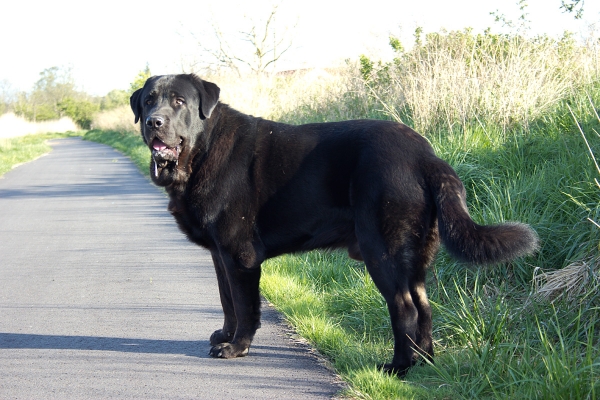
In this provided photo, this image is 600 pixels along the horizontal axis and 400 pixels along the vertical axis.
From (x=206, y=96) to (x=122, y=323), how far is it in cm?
198

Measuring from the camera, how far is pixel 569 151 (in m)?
5.85

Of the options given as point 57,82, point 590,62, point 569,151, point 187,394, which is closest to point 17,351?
point 187,394

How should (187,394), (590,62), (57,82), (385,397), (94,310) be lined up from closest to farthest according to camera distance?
(385,397), (187,394), (94,310), (590,62), (57,82)

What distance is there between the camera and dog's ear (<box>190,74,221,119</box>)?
469 centimetres

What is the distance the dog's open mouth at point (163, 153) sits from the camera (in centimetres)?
452

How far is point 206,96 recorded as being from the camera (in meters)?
4.73

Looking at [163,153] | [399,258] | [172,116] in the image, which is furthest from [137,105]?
[399,258]

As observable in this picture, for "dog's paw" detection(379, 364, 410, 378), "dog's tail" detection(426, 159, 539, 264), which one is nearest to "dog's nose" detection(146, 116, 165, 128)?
"dog's tail" detection(426, 159, 539, 264)

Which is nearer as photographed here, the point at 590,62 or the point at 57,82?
the point at 590,62

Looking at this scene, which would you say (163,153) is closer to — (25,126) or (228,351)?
(228,351)

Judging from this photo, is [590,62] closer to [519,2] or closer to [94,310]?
[519,2]

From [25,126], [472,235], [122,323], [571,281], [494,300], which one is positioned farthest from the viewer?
[25,126]

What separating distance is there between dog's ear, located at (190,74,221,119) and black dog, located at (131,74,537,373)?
0.03ft

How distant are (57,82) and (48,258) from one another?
3343 inches
